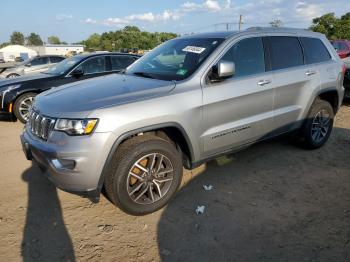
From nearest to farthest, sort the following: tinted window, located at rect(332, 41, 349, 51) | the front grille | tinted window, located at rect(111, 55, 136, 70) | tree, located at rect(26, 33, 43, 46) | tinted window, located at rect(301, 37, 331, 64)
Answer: the front grille < tinted window, located at rect(301, 37, 331, 64) < tinted window, located at rect(111, 55, 136, 70) < tinted window, located at rect(332, 41, 349, 51) < tree, located at rect(26, 33, 43, 46)

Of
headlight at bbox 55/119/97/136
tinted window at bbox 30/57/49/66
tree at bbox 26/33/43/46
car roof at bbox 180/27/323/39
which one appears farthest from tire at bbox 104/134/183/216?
tree at bbox 26/33/43/46

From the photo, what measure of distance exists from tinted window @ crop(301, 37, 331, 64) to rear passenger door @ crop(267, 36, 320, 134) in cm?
12

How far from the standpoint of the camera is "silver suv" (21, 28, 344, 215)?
2.91 meters

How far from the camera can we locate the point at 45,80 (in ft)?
23.3

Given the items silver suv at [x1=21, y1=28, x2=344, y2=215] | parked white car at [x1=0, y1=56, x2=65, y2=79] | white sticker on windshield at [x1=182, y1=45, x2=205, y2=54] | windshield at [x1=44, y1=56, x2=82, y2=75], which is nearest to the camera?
silver suv at [x1=21, y1=28, x2=344, y2=215]

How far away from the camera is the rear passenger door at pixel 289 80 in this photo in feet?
14.0

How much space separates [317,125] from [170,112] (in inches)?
116

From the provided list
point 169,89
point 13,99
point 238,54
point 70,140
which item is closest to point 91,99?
point 70,140

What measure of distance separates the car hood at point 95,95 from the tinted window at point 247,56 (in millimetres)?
916

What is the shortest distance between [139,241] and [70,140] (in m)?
1.11

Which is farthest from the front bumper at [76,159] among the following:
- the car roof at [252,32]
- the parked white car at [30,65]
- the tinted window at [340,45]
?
the tinted window at [340,45]

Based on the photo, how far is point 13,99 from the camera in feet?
22.4

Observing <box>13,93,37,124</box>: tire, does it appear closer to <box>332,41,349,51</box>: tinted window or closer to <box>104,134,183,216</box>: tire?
<box>104,134,183,216</box>: tire

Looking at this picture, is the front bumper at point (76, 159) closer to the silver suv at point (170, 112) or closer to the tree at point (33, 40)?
the silver suv at point (170, 112)
